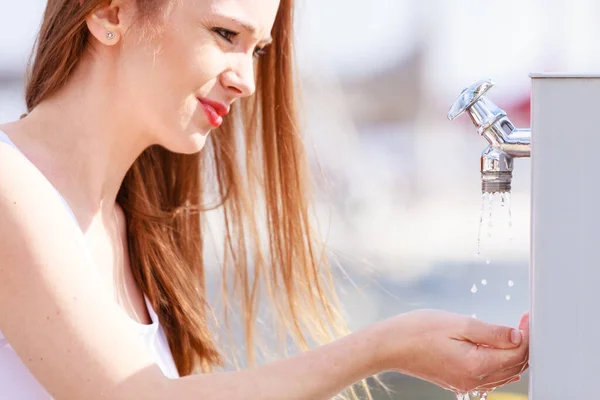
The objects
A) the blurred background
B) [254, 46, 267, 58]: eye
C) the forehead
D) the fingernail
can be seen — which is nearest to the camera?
the fingernail

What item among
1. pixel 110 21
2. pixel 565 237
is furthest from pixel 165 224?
pixel 565 237

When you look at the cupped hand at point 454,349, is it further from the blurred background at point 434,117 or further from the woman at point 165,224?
the blurred background at point 434,117

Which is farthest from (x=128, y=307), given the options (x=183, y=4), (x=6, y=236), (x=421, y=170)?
(x=421, y=170)

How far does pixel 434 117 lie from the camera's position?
812 cm

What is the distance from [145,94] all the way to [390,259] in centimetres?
494

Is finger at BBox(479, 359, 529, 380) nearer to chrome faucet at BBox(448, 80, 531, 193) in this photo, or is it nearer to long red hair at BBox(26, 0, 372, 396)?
chrome faucet at BBox(448, 80, 531, 193)

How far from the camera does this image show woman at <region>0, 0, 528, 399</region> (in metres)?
1.11

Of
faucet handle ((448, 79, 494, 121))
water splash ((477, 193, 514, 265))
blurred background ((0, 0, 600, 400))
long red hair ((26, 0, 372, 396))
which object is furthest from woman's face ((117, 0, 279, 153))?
blurred background ((0, 0, 600, 400))

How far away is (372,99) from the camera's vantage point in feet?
27.3

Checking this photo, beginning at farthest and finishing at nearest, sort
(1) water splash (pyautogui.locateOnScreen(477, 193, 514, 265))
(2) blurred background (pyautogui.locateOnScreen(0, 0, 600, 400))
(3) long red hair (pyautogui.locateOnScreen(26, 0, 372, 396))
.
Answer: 1. (2) blurred background (pyautogui.locateOnScreen(0, 0, 600, 400))
2. (1) water splash (pyautogui.locateOnScreen(477, 193, 514, 265))
3. (3) long red hair (pyautogui.locateOnScreen(26, 0, 372, 396))

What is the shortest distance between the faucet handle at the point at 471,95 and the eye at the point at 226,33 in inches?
13.8

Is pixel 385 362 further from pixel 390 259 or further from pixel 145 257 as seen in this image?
pixel 390 259

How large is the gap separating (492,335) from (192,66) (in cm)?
54

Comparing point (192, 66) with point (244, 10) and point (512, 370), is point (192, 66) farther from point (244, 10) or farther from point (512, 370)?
point (512, 370)
